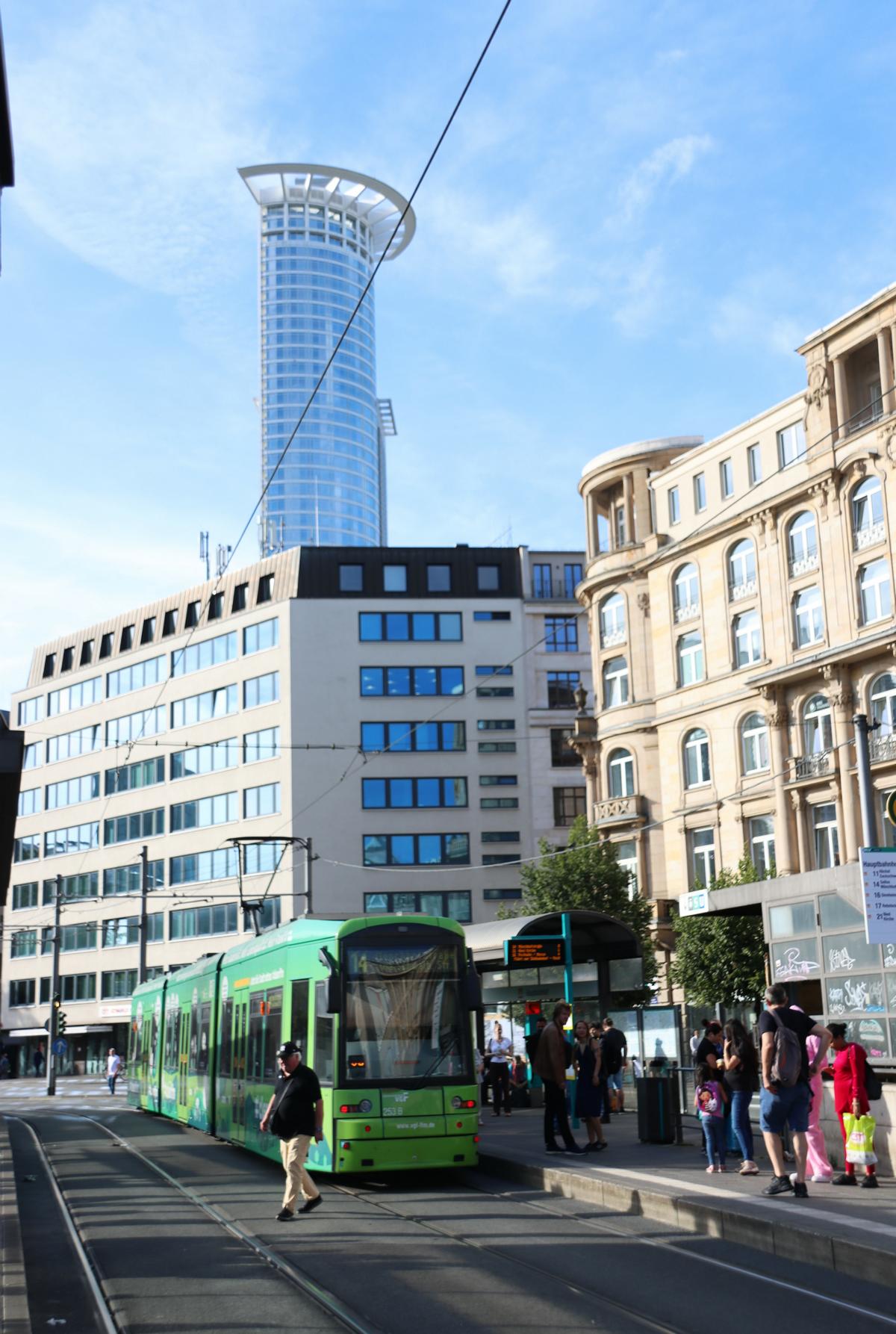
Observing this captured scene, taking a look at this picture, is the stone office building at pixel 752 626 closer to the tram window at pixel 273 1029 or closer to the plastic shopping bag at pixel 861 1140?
the tram window at pixel 273 1029

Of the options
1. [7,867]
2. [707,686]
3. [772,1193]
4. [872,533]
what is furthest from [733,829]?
[772,1193]

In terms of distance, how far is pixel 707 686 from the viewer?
5491 centimetres

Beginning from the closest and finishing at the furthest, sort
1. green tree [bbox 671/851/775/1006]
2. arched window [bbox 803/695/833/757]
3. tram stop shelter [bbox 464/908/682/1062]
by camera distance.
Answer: tram stop shelter [bbox 464/908/682/1062] → green tree [bbox 671/851/775/1006] → arched window [bbox 803/695/833/757]

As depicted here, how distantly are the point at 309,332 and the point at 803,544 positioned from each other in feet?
496

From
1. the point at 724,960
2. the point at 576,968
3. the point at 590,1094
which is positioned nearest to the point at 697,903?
the point at 590,1094

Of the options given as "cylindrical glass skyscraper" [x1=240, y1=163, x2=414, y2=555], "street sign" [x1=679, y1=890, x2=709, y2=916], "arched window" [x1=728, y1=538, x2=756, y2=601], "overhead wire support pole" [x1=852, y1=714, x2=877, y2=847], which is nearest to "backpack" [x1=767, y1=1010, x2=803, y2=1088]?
"street sign" [x1=679, y1=890, x2=709, y2=916]

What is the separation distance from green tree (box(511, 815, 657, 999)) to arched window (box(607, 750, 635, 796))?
5121 mm

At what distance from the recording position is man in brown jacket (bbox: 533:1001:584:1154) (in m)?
17.4

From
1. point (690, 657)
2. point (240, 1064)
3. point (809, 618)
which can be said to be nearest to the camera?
point (240, 1064)

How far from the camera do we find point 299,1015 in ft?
57.5

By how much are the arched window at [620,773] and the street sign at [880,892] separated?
4318 centimetres

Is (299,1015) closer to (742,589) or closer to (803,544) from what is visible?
(803,544)

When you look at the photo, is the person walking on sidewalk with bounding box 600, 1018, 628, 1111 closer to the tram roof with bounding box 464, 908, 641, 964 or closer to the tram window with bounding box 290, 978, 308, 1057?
the tram roof with bounding box 464, 908, 641, 964

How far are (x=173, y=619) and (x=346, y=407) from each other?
11931 cm
